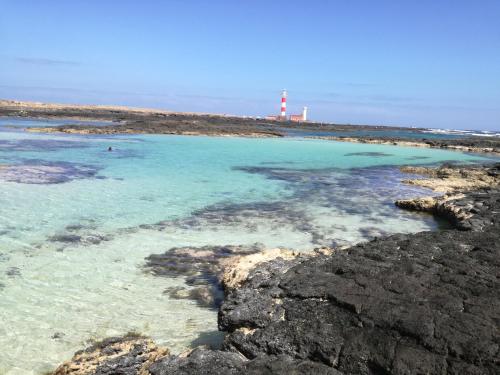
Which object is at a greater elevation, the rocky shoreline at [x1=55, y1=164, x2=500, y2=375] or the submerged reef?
the rocky shoreline at [x1=55, y1=164, x2=500, y2=375]

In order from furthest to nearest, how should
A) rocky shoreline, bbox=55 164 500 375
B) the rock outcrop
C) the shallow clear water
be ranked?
the shallow clear water < the rock outcrop < rocky shoreline, bbox=55 164 500 375

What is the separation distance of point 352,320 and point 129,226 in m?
7.09

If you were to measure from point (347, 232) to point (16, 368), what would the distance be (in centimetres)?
794

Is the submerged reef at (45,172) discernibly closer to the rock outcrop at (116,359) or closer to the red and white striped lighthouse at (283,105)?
the rock outcrop at (116,359)

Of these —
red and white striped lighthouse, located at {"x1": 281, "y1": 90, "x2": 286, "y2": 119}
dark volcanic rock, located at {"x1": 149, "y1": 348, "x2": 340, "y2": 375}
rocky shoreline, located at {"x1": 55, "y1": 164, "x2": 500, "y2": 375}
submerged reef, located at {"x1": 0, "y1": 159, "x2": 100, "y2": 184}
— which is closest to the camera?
dark volcanic rock, located at {"x1": 149, "y1": 348, "x2": 340, "y2": 375}

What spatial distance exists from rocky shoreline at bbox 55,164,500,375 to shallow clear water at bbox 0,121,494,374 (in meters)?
0.97

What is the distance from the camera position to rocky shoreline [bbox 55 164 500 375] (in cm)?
388

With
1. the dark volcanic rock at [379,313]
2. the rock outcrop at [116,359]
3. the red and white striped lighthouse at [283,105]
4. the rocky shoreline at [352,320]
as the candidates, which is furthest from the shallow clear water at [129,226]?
the red and white striped lighthouse at [283,105]

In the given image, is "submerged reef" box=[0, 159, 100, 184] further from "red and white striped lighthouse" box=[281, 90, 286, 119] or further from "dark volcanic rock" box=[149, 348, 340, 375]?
"red and white striped lighthouse" box=[281, 90, 286, 119]

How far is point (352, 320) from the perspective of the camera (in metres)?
4.51

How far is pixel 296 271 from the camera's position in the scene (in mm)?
5949

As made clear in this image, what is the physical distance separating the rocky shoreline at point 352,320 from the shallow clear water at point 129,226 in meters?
0.97

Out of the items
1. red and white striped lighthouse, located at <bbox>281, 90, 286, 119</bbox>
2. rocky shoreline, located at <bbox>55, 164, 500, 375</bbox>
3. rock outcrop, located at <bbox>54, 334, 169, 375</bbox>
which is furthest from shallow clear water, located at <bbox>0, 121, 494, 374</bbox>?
red and white striped lighthouse, located at <bbox>281, 90, 286, 119</bbox>

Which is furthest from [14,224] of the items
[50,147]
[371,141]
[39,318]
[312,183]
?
[371,141]
